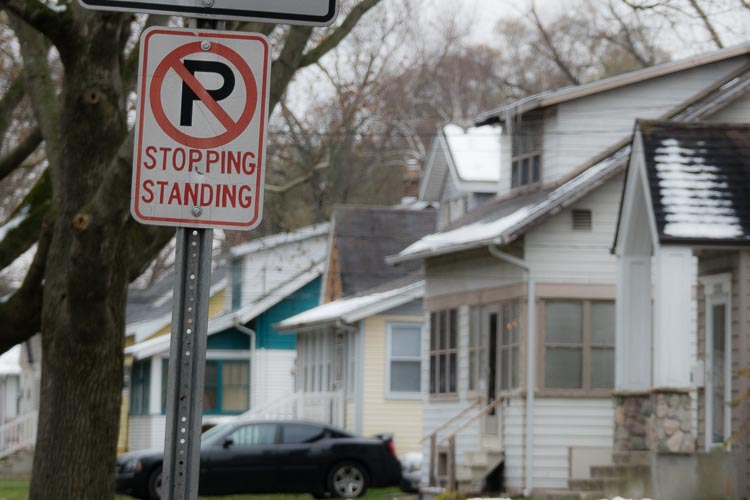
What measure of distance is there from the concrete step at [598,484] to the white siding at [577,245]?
17.9 feet

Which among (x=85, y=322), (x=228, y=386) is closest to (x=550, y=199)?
(x=85, y=322)

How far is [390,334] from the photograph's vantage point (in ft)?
113

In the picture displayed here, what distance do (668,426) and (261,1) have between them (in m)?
13.1

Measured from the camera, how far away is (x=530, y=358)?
24.1 m

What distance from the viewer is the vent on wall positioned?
80.5 ft

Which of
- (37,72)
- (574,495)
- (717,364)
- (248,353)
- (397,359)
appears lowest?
(574,495)

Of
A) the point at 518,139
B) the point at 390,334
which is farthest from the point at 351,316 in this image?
the point at 518,139

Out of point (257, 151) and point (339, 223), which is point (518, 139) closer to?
point (339, 223)

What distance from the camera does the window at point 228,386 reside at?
142ft

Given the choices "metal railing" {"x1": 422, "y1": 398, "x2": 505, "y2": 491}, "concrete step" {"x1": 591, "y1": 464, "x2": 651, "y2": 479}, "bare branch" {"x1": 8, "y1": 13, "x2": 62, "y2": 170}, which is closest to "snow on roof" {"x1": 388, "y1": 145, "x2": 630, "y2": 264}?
"metal railing" {"x1": 422, "y1": 398, "x2": 505, "y2": 491}

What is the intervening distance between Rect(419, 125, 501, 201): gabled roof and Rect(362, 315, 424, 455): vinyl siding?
430 cm

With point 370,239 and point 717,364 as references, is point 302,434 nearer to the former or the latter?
point 717,364

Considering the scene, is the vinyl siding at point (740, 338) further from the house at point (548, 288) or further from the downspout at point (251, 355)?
the downspout at point (251, 355)

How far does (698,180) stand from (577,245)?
8.01 meters
